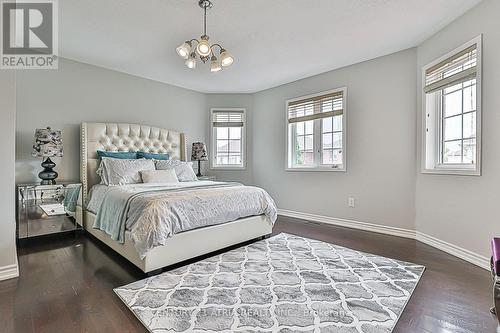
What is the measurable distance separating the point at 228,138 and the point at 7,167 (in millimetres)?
3640

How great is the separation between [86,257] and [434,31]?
4604 mm

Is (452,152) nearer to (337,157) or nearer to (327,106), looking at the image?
(337,157)

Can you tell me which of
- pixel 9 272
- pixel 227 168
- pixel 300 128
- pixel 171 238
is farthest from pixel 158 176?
pixel 300 128

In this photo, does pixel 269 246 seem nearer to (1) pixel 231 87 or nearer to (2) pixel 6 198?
(2) pixel 6 198

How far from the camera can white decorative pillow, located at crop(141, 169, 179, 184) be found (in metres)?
3.47

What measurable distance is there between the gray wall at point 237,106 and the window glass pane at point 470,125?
3458 mm

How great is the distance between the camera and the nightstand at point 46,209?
2977 millimetres

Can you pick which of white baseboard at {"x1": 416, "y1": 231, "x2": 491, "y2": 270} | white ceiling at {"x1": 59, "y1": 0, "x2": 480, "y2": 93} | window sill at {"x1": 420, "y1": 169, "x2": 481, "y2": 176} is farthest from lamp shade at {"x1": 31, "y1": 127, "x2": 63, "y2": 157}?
white baseboard at {"x1": 416, "y1": 231, "x2": 491, "y2": 270}

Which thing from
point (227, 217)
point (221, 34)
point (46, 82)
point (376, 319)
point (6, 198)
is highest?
point (221, 34)

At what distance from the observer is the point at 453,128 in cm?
292

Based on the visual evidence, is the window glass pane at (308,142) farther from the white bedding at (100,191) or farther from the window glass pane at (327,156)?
the white bedding at (100,191)

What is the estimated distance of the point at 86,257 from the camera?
2621 mm

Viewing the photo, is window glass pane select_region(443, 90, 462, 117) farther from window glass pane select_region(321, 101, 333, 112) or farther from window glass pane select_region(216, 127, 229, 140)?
window glass pane select_region(216, 127, 229, 140)

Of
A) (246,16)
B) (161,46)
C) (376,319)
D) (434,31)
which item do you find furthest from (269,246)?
(434,31)
